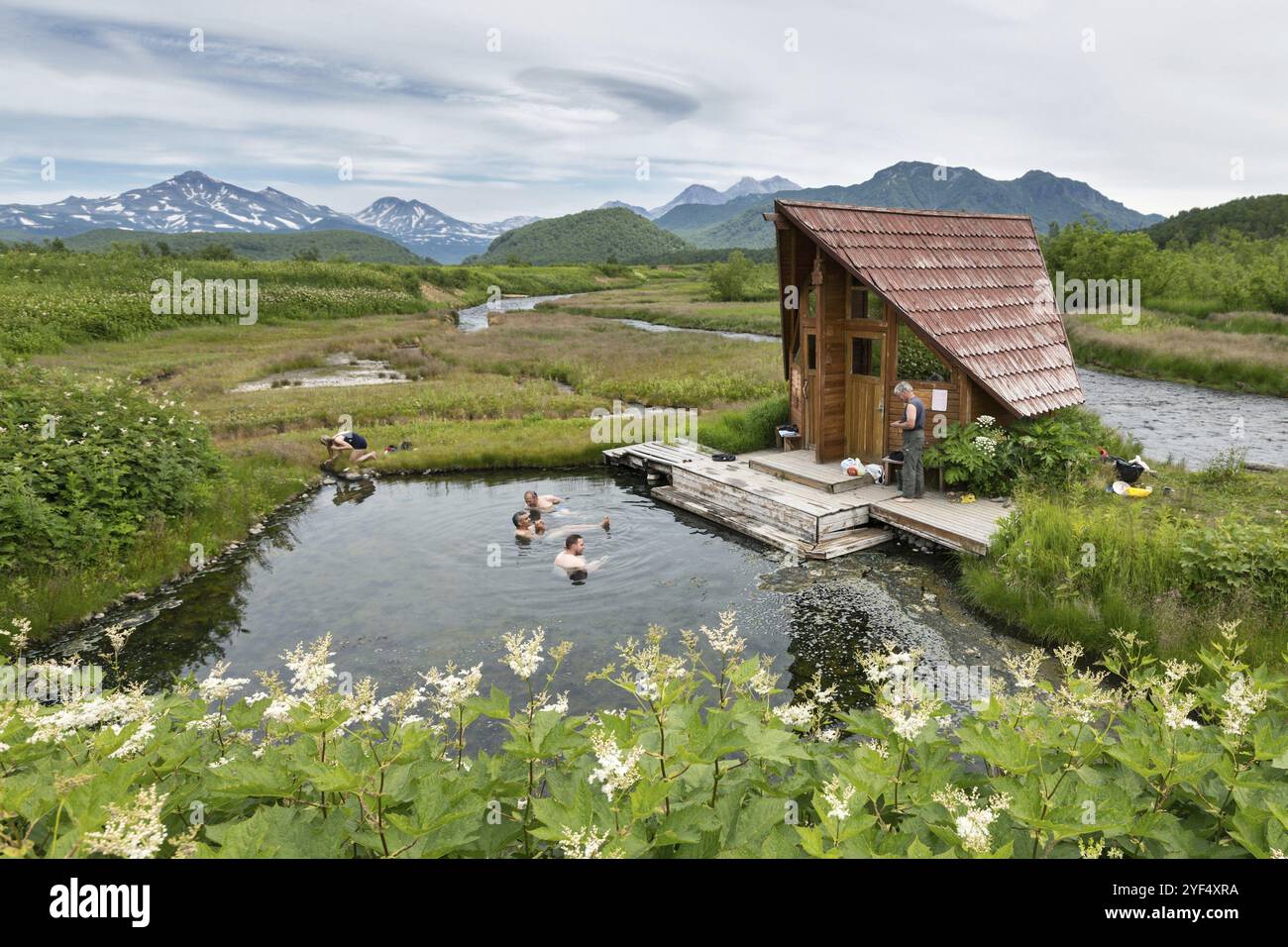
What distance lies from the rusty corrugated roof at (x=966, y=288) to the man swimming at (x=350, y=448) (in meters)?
12.8

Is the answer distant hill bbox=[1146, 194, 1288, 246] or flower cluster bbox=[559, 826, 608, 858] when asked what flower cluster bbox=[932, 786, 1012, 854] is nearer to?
flower cluster bbox=[559, 826, 608, 858]

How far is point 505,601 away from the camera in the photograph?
12.2m

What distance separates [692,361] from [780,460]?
21.3 meters

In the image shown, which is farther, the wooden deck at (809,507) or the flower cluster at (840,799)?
the wooden deck at (809,507)

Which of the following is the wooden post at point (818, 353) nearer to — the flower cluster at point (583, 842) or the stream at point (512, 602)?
the stream at point (512, 602)

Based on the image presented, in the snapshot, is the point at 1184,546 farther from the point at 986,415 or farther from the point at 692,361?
the point at 692,361

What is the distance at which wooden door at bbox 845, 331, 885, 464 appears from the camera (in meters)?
16.1

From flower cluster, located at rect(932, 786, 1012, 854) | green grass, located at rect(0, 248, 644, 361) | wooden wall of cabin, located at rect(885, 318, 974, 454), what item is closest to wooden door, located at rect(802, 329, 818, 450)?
wooden wall of cabin, located at rect(885, 318, 974, 454)

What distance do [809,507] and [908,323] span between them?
4106 millimetres

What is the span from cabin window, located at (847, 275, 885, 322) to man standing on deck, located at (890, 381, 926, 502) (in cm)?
182

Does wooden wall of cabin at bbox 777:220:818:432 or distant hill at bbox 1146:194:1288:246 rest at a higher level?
distant hill at bbox 1146:194:1288:246

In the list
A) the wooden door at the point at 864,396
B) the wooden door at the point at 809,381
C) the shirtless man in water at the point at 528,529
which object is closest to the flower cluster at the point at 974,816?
the shirtless man in water at the point at 528,529

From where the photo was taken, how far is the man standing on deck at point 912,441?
46.2 feet

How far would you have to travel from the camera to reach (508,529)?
610 inches
